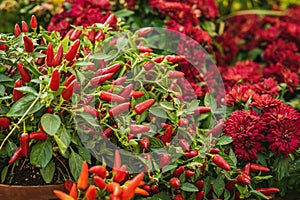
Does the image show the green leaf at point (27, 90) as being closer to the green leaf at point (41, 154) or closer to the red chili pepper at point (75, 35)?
the green leaf at point (41, 154)

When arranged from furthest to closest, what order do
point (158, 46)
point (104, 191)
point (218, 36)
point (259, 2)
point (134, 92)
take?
point (259, 2) → point (218, 36) → point (158, 46) → point (134, 92) → point (104, 191)

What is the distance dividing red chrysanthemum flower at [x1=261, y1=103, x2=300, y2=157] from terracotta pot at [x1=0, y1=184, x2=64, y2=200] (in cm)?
52

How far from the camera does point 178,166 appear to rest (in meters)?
1.16

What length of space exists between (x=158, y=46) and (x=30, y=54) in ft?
1.73

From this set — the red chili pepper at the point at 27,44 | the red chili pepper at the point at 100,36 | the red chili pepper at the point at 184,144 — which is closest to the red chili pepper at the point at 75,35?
the red chili pepper at the point at 100,36

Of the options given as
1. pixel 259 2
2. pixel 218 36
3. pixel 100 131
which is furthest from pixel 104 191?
pixel 259 2

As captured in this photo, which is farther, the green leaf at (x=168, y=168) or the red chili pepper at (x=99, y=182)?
the green leaf at (x=168, y=168)

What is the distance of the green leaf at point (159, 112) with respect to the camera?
3.77 ft

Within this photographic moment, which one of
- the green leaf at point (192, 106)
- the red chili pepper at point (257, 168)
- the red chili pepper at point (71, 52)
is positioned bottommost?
the red chili pepper at point (257, 168)

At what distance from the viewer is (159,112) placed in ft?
3.80

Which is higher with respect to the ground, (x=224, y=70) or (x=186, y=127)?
(x=186, y=127)

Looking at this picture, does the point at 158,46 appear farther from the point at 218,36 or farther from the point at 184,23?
the point at 218,36

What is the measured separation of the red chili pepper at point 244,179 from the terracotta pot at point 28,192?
0.40 metres

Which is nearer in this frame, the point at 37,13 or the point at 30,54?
the point at 30,54
